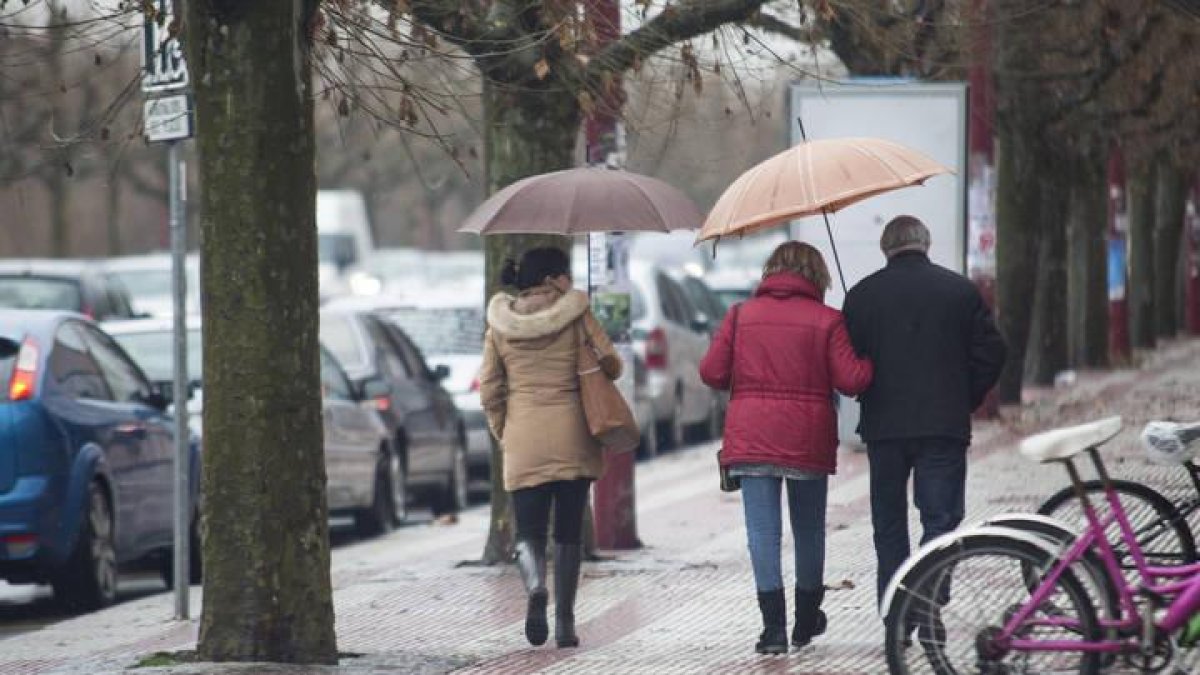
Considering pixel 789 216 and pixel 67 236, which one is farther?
pixel 67 236

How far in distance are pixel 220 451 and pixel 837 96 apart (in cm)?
911

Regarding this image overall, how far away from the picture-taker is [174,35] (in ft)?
35.5

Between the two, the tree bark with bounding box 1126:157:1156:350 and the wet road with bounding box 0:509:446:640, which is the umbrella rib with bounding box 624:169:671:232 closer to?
the wet road with bounding box 0:509:446:640

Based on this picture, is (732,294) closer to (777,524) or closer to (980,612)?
(777,524)

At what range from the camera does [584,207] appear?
11.2 meters

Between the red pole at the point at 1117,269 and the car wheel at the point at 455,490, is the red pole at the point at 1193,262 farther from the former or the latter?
the car wheel at the point at 455,490

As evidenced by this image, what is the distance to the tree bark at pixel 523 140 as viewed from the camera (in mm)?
13828

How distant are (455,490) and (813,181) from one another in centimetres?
1132

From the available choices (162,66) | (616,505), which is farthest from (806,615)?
(616,505)

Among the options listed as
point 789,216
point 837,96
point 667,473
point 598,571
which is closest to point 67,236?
point 667,473

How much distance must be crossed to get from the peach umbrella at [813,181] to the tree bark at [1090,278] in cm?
2251

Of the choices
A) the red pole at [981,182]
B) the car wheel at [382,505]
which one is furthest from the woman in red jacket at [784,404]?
the red pole at [981,182]

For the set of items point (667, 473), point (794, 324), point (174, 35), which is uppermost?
point (174, 35)

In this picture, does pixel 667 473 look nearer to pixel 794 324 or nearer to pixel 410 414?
pixel 410 414
